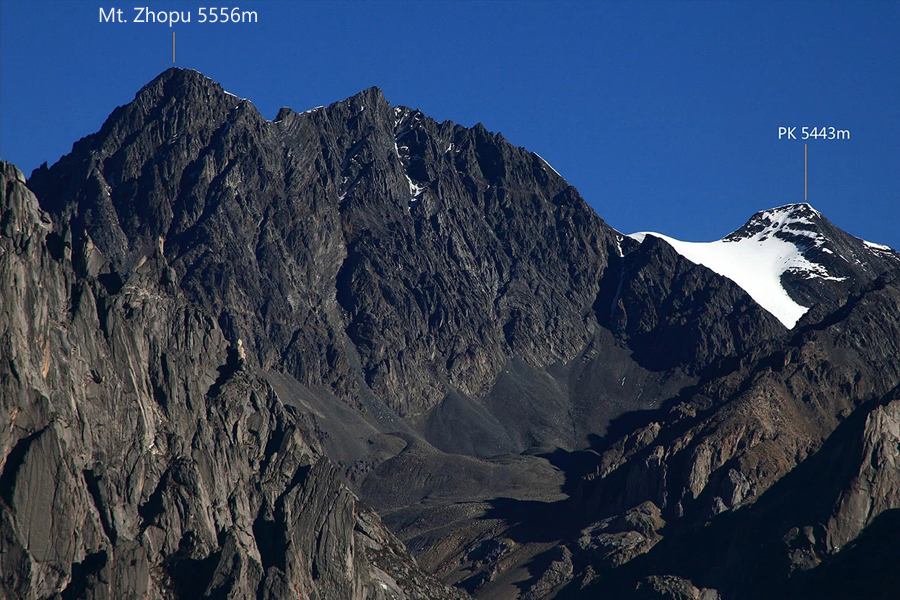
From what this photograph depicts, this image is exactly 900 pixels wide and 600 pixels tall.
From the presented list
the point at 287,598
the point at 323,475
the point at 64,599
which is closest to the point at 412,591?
the point at 323,475

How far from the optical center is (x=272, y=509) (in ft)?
509

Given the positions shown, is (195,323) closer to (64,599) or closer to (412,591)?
(412,591)

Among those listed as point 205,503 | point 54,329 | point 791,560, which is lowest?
point 791,560

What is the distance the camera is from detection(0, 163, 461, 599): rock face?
127 meters

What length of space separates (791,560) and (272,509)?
77.6 meters

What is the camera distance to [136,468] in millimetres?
141625

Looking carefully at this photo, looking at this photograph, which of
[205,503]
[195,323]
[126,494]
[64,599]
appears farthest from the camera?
[195,323]

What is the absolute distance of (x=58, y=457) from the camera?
5069 inches

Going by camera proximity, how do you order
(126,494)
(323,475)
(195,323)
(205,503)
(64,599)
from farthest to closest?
(195,323) → (323,475) → (205,503) → (126,494) → (64,599)

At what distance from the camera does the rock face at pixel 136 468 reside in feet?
417

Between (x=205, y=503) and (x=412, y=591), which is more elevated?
A: (x=205, y=503)

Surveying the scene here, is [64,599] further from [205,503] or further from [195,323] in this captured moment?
[195,323]

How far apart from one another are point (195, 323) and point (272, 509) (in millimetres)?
37791

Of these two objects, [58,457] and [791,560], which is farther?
[791,560]
